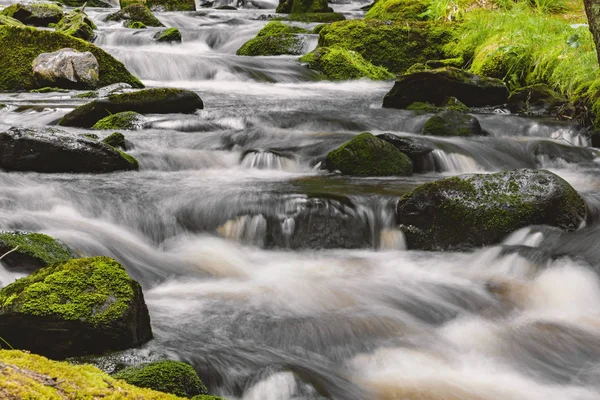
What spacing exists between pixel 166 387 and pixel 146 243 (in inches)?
123

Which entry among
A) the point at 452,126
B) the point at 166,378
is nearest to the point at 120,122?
the point at 452,126

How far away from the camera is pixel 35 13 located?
59.1 feet

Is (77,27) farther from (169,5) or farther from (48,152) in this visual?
(48,152)

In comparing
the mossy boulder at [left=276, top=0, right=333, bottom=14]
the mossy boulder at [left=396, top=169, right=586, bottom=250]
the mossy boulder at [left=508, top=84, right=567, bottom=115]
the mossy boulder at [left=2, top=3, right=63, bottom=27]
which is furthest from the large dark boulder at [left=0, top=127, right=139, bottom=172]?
the mossy boulder at [left=276, top=0, right=333, bottom=14]

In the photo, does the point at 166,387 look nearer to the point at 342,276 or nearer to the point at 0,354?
the point at 0,354

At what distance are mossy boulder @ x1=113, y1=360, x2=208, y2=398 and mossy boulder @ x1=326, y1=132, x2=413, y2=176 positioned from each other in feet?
15.6

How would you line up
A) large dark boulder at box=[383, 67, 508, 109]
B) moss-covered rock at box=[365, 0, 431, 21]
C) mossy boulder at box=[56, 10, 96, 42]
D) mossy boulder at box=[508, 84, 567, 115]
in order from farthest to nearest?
mossy boulder at box=[56, 10, 96, 42] → moss-covered rock at box=[365, 0, 431, 21] → large dark boulder at box=[383, 67, 508, 109] → mossy boulder at box=[508, 84, 567, 115]

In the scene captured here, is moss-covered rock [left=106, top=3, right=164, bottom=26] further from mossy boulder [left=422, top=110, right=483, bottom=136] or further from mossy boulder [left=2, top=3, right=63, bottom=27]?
mossy boulder [left=422, top=110, right=483, bottom=136]

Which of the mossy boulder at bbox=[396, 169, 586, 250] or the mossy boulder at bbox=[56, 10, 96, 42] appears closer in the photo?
the mossy boulder at bbox=[396, 169, 586, 250]

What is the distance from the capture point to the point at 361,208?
603cm

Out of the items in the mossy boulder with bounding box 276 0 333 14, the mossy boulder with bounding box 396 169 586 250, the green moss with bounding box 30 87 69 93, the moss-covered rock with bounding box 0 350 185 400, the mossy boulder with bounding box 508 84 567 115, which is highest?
the moss-covered rock with bounding box 0 350 185 400

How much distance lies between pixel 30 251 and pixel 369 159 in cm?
413

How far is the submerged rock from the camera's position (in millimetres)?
11680

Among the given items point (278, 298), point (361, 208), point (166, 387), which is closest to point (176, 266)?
point (278, 298)
